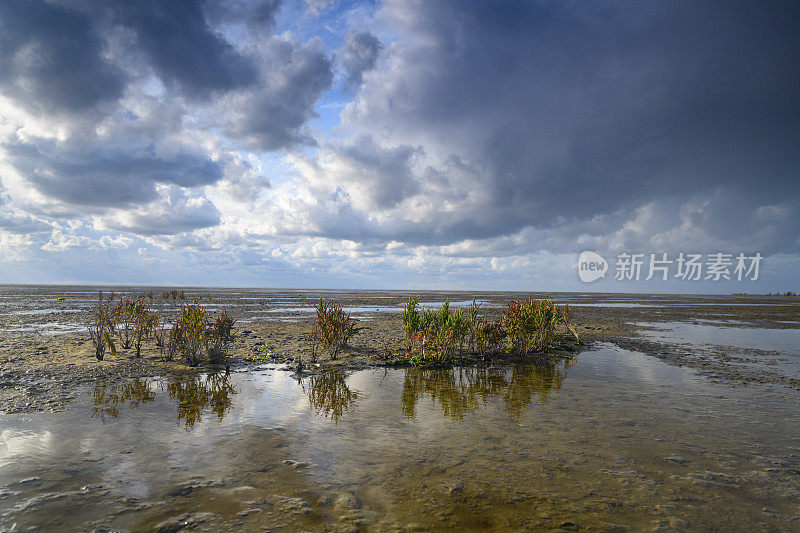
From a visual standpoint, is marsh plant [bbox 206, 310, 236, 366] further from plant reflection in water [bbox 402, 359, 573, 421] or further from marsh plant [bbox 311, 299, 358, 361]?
plant reflection in water [bbox 402, 359, 573, 421]

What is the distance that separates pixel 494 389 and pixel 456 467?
4.56 meters

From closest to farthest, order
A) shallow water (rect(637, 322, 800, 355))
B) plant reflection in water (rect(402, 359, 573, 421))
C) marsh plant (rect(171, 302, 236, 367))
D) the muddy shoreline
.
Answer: plant reflection in water (rect(402, 359, 573, 421)), the muddy shoreline, marsh plant (rect(171, 302, 236, 367)), shallow water (rect(637, 322, 800, 355))

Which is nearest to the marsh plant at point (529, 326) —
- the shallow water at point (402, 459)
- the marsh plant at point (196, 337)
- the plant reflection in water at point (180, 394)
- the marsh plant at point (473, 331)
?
the marsh plant at point (473, 331)

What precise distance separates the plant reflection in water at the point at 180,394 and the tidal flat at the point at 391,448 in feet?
0.20

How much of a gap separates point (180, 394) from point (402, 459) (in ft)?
19.5

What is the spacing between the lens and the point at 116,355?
468 inches

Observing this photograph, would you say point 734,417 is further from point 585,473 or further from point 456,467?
point 456,467

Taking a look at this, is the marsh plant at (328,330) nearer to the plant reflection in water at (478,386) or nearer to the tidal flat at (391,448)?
the tidal flat at (391,448)

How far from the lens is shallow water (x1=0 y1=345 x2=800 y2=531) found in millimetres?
4062

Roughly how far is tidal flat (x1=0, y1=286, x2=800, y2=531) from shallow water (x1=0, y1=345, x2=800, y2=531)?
0.03 metres

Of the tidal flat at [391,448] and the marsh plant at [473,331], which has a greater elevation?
the marsh plant at [473,331]

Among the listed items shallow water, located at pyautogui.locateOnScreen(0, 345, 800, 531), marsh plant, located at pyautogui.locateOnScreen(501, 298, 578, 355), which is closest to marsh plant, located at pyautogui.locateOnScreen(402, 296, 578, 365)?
marsh plant, located at pyautogui.locateOnScreen(501, 298, 578, 355)

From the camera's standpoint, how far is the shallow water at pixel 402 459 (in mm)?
4062

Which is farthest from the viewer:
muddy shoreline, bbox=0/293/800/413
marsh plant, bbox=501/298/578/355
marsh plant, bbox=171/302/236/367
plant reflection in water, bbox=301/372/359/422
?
marsh plant, bbox=501/298/578/355
